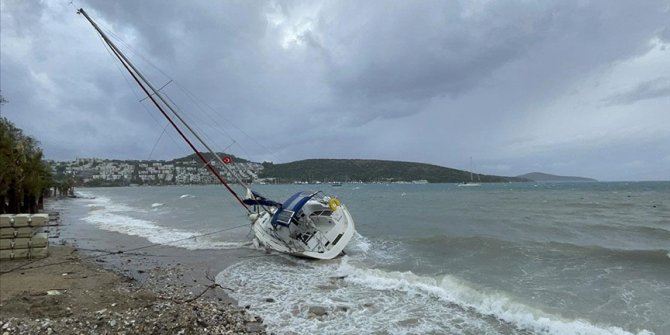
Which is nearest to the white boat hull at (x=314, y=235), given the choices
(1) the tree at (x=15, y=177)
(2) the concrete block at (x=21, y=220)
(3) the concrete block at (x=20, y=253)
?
(3) the concrete block at (x=20, y=253)

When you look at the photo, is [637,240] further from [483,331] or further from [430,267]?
[483,331]

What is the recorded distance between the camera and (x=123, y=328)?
8.55 m

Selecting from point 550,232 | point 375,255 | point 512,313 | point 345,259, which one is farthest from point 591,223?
point 512,313

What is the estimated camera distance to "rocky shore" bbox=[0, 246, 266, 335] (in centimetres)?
867

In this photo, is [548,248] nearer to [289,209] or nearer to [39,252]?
[289,209]

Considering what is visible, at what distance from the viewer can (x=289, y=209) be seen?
65.2ft

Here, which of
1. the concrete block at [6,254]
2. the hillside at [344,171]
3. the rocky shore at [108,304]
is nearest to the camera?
→ the rocky shore at [108,304]

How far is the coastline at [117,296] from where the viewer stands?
8.75 metres

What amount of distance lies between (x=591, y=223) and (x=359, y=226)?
61.3ft

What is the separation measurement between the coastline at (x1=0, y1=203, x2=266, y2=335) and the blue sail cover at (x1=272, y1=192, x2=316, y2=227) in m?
2.85

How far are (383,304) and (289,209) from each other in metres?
9.17

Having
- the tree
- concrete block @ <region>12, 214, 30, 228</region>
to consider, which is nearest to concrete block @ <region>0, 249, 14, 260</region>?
concrete block @ <region>12, 214, 30, 228</region>

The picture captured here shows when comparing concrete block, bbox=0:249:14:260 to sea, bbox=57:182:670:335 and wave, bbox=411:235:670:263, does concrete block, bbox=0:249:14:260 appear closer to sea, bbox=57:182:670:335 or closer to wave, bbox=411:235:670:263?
sea, bbox=57:182:670:335

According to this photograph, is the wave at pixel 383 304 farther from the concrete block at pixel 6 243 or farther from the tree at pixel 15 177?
the tree at pixel 15 177
